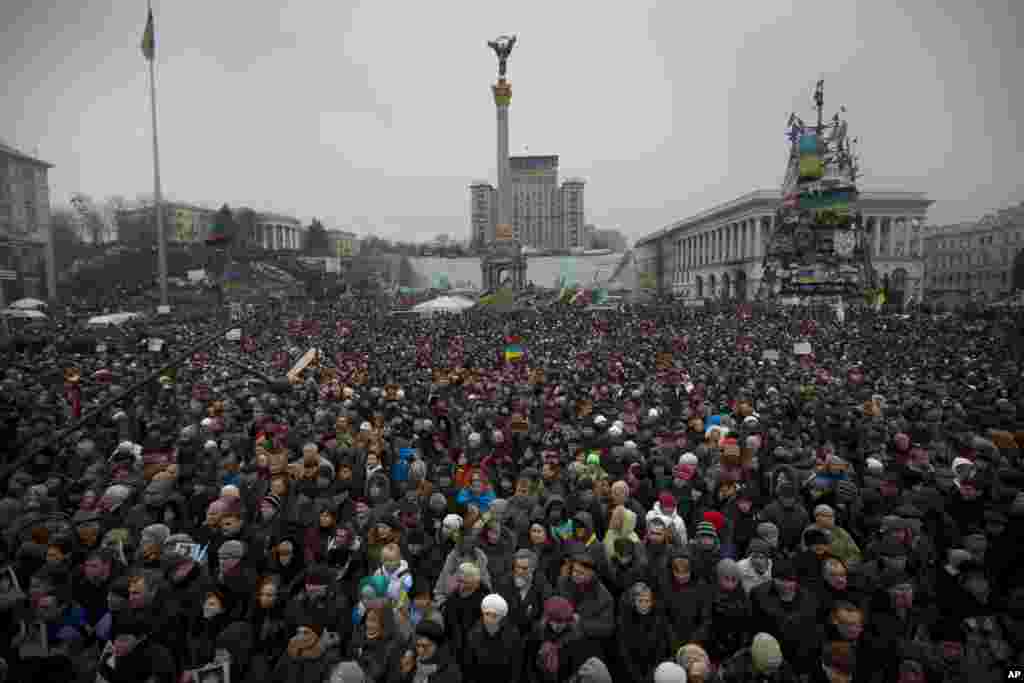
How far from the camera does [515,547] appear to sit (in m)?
4.48

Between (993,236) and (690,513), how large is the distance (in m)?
90.1

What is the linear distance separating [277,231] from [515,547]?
299 ft

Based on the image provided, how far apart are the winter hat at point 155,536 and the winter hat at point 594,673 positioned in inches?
141

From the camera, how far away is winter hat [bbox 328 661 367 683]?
2.86 metres

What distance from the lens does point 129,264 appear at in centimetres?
4997

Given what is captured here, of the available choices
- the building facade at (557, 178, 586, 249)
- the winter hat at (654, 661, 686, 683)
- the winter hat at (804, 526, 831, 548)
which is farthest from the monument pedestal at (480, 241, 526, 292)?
the building facade at (557, 178, 586, 249)

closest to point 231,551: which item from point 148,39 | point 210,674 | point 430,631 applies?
point 210,674

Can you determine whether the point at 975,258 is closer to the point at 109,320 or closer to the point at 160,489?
the point at 160,489

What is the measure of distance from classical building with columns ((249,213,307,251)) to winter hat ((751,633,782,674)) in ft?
267

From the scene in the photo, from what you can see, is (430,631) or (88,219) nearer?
(430,631)

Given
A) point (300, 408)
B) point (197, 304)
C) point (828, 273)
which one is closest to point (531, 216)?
point (197, 304)

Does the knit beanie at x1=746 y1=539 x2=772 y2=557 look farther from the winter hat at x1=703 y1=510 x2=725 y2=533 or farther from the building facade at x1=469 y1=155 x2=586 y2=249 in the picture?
the building facade at x1=469 y1=155 x2=586 y2=249

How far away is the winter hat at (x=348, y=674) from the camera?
2863 millimetres

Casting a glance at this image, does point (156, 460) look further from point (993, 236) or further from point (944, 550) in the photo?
point (993, 236)
